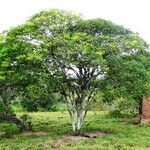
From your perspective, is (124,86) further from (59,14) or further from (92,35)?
(59,14)

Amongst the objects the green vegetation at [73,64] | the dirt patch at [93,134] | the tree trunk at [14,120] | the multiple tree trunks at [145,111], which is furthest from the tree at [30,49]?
the multiple tree trunks at [145,111]

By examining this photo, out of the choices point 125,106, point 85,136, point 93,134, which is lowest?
point 85,136

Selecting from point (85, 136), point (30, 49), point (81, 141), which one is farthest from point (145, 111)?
point (30, 49)

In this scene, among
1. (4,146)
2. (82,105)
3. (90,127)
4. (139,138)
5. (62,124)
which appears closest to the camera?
(4,146)

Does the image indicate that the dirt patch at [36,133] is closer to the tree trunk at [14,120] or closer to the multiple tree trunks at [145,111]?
the tree trunk at [14,120]

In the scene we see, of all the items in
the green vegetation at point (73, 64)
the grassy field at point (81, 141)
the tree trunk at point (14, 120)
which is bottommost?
the grassy field at point (81, 141)

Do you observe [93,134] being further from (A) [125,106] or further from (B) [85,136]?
(A) [125,106]

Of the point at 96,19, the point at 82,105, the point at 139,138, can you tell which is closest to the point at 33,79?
the point at 82,105

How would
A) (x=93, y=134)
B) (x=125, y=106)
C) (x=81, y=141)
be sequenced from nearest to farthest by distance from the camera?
(x=81, y=141) → (x=93, y=134) → (x=125, y=106)

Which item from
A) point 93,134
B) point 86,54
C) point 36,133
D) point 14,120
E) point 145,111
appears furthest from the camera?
point 145,111

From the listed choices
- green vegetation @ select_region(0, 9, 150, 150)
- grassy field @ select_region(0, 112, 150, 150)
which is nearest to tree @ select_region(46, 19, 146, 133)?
green vegetation @ select_region(0, 9, 150, 150)

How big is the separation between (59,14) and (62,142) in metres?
7.54

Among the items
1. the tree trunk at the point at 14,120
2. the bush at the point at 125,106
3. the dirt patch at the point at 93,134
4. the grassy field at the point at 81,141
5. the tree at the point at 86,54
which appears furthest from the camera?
the tree trunk at the point at 14,120

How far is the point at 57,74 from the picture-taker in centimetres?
2731
